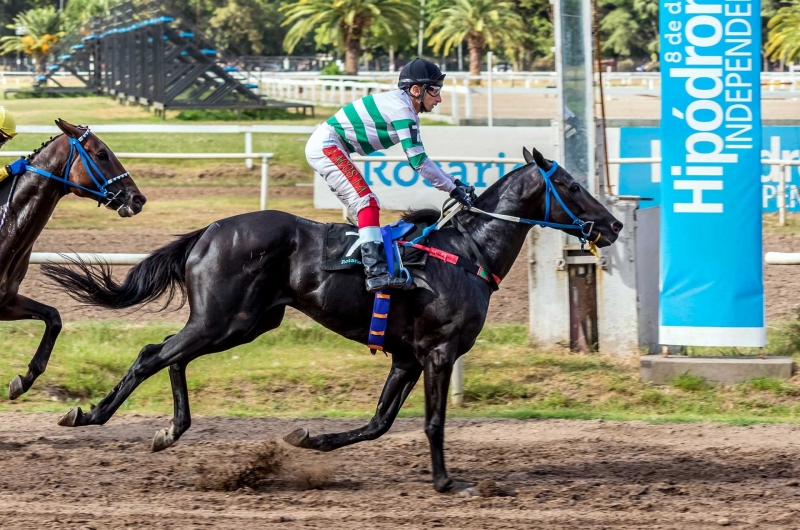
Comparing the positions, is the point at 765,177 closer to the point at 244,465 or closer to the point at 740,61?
the point at 740,61

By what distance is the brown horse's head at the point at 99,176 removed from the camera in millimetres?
6414

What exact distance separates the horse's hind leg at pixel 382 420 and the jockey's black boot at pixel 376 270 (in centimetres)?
61

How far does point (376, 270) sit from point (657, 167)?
29.5ft

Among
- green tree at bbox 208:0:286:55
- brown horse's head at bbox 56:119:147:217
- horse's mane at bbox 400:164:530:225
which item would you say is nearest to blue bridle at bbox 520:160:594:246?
horse's mane at bbox 400:164:530:225

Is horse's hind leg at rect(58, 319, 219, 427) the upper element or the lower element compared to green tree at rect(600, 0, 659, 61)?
lower

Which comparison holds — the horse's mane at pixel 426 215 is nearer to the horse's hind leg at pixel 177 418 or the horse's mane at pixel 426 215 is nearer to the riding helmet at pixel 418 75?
the riding helmet at pixel 418 75

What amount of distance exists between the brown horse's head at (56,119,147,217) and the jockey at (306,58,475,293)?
1.31 m

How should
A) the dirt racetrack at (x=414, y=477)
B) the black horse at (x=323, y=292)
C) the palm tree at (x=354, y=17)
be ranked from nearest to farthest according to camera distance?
the dirt racetrack at (x=414, y=477)
the black horse at (x=323, y=292)
the palm tree at (x=354, y=17)

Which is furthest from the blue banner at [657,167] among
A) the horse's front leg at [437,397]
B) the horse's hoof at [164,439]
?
the horse's hoof at [164,439]

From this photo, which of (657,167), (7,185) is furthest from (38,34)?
(7,185)

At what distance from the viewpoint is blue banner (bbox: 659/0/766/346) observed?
749 cm

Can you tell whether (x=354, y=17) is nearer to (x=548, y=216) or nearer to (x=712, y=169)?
(x=712, y=169)

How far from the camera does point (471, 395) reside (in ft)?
25.2

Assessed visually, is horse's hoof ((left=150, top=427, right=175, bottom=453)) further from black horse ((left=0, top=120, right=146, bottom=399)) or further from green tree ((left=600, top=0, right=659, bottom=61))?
green tree ((left=600, top=0, right=659, bottom=61))
